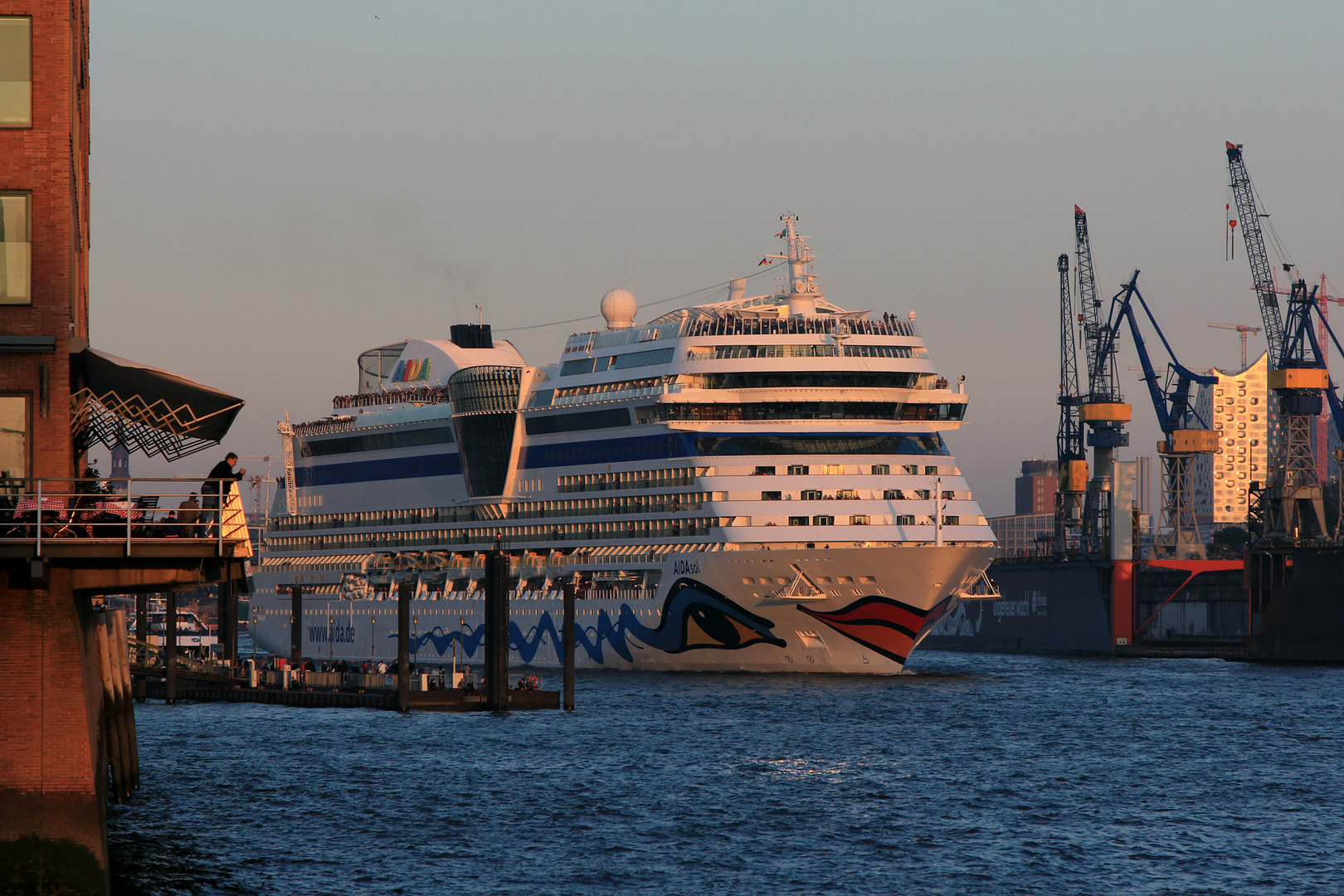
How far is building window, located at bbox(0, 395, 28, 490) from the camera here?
24.6 metres

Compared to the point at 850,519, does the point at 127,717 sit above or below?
below

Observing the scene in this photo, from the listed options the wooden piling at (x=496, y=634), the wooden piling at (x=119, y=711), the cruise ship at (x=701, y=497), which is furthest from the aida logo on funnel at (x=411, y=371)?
the wooden piling at (x=119, y=711)

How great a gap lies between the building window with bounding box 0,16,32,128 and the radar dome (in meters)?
60.5

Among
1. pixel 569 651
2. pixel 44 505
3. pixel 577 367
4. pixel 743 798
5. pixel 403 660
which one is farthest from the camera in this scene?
pixel 577 367

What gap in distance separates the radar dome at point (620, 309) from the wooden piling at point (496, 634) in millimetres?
26498

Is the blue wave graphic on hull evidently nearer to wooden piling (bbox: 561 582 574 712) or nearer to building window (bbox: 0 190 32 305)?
wooden piling (bbox: 561 582 574 712)

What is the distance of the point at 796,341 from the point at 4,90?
52678 mm

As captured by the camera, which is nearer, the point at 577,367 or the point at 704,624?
the point at 704,624

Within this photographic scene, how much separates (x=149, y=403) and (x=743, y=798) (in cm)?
2123

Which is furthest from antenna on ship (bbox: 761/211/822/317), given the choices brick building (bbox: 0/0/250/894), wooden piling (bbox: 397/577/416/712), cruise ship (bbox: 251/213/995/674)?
brick building (bbox: 0/0/250/894)

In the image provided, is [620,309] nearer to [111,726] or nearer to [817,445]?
[817,445]

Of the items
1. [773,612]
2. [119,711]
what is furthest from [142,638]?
[119,711]

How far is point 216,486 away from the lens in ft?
84.4

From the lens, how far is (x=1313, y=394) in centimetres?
11912
